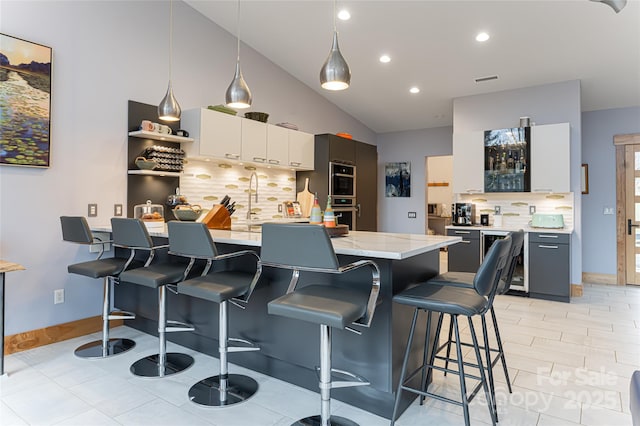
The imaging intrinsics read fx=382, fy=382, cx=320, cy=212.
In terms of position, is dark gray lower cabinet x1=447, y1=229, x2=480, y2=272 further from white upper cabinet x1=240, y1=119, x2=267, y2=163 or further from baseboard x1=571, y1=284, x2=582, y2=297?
white upper cabinet x1=240, y1=119, x2=267, y2=163

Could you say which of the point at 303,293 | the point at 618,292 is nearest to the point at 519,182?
the point at 618,292

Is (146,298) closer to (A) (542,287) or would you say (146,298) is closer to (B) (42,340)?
(B) (42,340)

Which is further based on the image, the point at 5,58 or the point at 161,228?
the point at 161,228

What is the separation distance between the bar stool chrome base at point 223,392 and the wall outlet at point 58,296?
1799 mm

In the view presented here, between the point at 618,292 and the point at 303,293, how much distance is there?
18.1 ft

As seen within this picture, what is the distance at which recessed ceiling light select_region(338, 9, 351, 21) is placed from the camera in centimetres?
426

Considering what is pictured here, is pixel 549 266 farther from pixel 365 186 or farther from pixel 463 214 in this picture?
pixel 365 186

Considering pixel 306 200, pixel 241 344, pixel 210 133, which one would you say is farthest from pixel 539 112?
pixel 241 344

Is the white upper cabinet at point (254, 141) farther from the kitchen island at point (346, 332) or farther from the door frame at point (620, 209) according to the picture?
the door frame at point (620, 209)

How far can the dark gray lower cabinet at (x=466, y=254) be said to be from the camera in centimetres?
542

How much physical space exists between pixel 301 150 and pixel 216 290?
148 inches

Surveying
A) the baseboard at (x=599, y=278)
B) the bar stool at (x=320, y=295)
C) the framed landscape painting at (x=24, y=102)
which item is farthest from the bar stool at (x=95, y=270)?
the baseboard at (x=599, y=278)

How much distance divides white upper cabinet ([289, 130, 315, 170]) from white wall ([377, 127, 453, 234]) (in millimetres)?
2567

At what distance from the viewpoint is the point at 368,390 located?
7.40 feet
